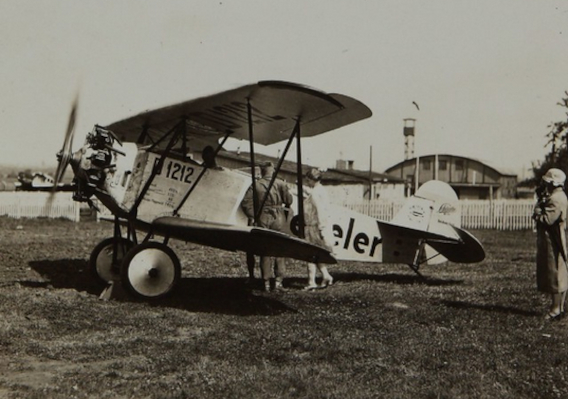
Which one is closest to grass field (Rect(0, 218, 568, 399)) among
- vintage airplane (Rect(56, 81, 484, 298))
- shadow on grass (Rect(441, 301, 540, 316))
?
shadow on grass (Rect(441, 301, 540, 316))

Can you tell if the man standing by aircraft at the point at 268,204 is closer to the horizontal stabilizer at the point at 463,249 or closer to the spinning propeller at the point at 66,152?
the spinning propeller at the point at 66,152

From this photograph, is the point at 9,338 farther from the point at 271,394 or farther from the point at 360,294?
the point at 360,294

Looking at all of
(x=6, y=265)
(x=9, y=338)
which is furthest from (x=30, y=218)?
(x=9, y=338)

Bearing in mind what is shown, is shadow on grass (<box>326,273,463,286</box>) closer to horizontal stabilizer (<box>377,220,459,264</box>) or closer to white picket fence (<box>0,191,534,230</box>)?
horizontal stabilizer (<box>377,220,459,264</box>)

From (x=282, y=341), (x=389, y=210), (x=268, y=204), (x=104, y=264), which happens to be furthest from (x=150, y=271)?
(x=389, y=210)

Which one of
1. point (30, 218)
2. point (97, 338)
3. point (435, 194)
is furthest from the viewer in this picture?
point (30, 218)

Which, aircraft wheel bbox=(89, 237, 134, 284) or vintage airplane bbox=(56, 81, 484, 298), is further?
aircraft wheel bbox=(89, 237, 134, 284)
